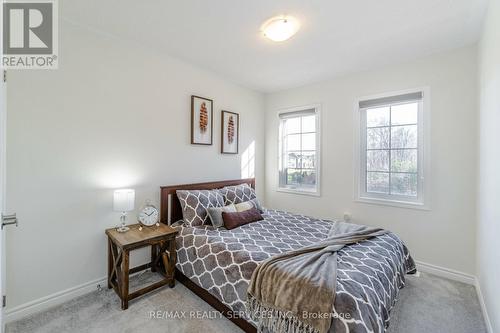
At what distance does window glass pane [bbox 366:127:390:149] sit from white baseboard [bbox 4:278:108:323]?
3.57 m

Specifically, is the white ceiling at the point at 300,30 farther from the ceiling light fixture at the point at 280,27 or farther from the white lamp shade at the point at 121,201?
the white lamp shade at the point at 121,201

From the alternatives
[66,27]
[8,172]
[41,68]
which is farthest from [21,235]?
[66,27]

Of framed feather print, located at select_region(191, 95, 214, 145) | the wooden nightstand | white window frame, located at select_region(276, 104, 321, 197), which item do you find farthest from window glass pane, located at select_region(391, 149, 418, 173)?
the wooden nightstand

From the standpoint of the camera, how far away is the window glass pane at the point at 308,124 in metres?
3.77

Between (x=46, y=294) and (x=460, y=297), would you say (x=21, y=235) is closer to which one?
(x=46, y=294)

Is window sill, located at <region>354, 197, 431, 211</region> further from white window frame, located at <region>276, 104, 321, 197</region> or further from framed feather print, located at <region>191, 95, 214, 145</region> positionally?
framed feather print, located at <region>191, 95, 214, 145</region>

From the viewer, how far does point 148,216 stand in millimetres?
2512

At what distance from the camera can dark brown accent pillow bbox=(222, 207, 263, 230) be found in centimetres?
256

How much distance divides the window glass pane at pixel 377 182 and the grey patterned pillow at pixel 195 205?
6.81 feet

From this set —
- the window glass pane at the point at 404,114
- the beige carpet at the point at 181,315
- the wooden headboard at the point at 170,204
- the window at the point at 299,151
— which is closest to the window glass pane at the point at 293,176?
the window at the point at 299,151

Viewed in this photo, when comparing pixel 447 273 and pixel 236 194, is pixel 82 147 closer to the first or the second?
pixel 236 194

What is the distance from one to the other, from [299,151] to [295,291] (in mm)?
2786

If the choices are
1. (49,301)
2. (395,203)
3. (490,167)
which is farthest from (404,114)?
(49,301)

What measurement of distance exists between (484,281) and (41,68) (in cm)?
428
